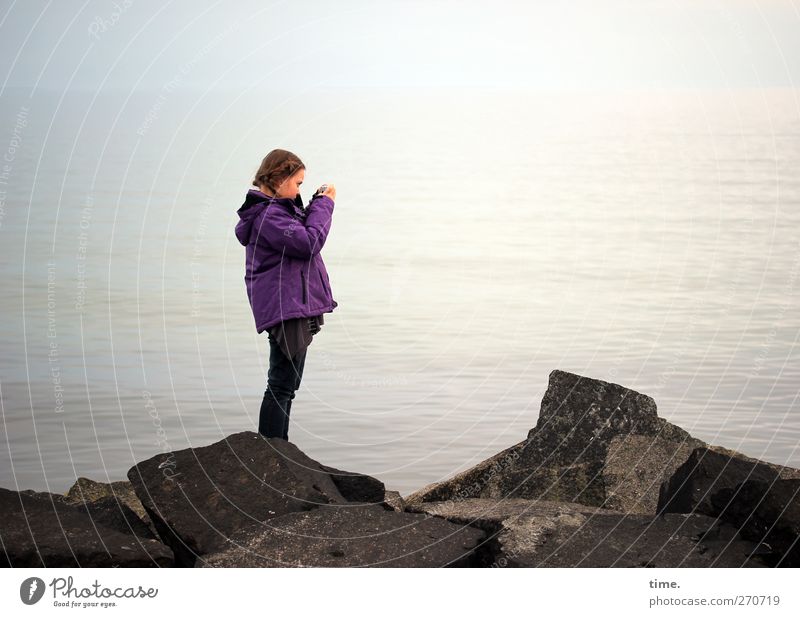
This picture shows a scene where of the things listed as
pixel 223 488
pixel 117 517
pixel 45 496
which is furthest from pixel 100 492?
pixel 223 488

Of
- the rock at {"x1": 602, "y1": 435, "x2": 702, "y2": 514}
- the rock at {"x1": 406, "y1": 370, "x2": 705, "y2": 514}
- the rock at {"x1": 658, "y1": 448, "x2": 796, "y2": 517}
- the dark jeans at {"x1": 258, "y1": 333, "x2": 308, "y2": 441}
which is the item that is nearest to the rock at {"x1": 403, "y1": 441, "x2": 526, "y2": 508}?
the rock at {"x1": 406, "y1": 370, "x2": 705, "y2": 514}

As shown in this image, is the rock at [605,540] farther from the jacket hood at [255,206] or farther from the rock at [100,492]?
the rock at [100,492]

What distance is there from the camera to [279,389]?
8.62 metres

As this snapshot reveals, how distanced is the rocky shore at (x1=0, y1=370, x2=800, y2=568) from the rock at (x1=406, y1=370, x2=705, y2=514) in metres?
0.02

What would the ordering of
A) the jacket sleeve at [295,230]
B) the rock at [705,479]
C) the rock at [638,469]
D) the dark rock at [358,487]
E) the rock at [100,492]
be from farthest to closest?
the rock at [100,492] → the rock at [638,469] → the dark rock at [358,487] → the jacket sleeve at [295,230] → the rock at [705,479]

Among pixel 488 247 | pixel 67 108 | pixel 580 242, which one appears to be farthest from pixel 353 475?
pixel 67 108

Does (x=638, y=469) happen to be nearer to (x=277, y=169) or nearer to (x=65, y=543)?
(x=277, y=169)

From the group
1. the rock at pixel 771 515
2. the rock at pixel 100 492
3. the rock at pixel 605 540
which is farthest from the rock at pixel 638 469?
the rock at pixel 100 492

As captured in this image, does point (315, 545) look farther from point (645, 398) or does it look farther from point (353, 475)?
point (645, 398)

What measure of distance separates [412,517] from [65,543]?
6.63 ft

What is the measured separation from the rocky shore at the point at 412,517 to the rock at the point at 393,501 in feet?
0.07

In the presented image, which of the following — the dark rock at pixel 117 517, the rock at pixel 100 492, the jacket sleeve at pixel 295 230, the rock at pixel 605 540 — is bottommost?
the rock at pixel 100 492

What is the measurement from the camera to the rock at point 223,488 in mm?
7492

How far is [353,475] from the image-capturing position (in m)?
8.55
